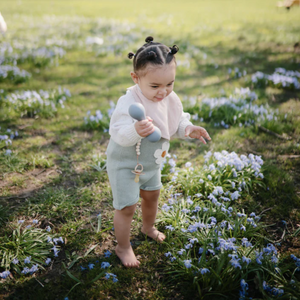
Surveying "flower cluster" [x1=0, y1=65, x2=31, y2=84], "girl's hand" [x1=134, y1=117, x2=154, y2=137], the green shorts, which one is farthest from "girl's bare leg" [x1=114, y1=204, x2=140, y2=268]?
"flower cluster" [x1=0, y1=65, x2=31, y2=84]

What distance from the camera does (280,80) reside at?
5.91m

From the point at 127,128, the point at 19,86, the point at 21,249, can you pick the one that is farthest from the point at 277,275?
the point at 19,86

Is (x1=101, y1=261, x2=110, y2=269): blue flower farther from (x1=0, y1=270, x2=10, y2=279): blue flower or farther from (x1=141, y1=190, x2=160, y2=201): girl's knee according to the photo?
(x1=0, y1=270, x2=10, y2=279): blue flower

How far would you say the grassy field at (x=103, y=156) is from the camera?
89.3 inches

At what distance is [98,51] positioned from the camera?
8.10m

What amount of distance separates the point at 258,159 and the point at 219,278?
1702 mm

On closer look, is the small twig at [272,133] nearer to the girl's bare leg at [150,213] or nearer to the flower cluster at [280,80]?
the flower cluster at [280,80]

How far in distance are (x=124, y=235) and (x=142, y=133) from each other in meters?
1.00

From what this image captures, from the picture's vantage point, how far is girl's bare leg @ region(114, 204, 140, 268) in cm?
233

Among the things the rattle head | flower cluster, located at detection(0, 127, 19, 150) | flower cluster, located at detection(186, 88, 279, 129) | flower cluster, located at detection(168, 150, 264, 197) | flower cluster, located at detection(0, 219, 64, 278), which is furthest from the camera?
flower cluster, located at detection(186, 88, 279, 129)

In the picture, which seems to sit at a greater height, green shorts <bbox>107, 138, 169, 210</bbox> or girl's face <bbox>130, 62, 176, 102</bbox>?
girl's face <bbox>130, 62, 176, 102</bbox>

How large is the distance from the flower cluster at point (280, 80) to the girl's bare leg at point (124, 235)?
488 cm

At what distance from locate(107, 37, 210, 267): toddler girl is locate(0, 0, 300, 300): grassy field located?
13.8 inches

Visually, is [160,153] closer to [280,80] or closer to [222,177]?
[222,177]
